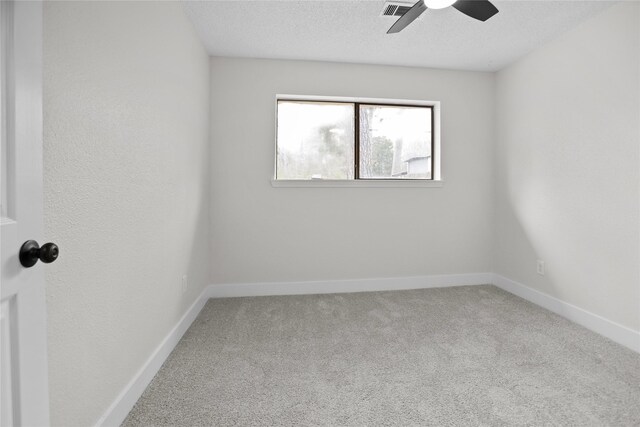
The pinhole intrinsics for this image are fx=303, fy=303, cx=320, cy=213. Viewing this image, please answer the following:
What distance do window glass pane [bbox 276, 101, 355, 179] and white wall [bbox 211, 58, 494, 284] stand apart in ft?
0.54

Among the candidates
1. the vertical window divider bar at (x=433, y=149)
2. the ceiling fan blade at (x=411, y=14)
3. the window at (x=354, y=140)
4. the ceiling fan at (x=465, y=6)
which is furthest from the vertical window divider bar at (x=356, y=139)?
the ceiling fan at (x=465, y=6)

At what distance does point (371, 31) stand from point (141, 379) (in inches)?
111

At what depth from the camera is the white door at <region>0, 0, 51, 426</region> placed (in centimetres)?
66

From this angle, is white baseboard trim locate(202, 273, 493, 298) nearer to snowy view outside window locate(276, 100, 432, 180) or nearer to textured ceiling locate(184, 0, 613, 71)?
snowy view outside window locate(276, 100, 432, 180)

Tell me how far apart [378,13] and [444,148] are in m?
1.56

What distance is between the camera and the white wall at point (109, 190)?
0.98 meters

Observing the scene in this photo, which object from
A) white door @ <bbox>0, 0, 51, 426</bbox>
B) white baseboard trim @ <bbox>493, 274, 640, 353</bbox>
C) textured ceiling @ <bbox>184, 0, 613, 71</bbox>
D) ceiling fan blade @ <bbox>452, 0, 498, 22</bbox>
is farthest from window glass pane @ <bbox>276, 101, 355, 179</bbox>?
white door @ <bbox>0, 0, 51, 426</bbox>

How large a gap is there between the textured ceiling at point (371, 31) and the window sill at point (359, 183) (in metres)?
1.19

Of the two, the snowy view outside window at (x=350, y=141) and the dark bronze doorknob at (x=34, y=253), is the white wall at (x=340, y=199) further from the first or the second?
the dark bronze doorknob at (x=34, y=253)

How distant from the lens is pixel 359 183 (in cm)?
Answer: 310

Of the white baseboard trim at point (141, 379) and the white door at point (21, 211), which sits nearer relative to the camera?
the white door at point (21, 211)

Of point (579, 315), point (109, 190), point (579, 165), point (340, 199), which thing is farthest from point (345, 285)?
point (109, 190)

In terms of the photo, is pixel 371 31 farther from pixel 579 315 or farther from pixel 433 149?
pixel 579 315

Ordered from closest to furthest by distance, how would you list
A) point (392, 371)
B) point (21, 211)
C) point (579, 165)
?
point (21, 211) → point (392, 371) → point (579, 165)
